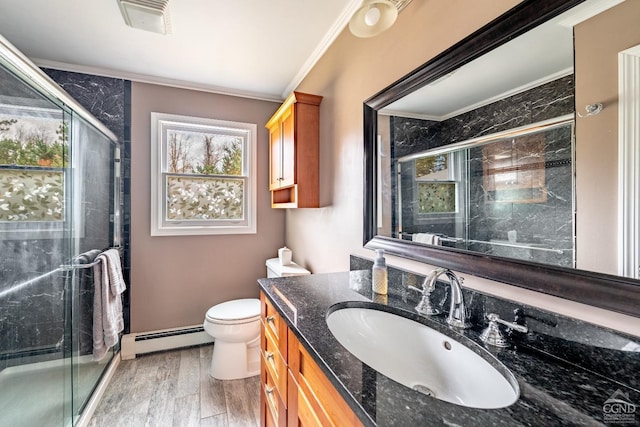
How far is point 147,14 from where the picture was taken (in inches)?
64.5

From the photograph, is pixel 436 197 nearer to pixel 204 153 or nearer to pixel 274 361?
pixel 274 361

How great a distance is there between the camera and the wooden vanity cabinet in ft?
2.27

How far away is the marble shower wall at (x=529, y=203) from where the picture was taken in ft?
2.36

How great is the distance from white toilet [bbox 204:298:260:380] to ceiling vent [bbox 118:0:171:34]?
192 cm

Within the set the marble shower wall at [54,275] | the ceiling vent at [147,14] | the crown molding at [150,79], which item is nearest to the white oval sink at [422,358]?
the marble shower wall at [54,275]

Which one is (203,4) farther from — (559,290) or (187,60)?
(559,290)

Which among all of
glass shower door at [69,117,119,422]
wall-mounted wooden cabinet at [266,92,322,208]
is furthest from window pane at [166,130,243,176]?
wall-mounted wooden cabinet at [266,92,322,208]

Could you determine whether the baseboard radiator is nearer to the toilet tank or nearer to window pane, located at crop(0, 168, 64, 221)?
the toilet tank

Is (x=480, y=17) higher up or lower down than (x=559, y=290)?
→ higher up

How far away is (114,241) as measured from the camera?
2.30m

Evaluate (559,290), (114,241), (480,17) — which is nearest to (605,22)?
(480,17)

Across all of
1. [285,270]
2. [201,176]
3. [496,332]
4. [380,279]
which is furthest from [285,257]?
[496,332]

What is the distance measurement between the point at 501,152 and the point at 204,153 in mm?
2445

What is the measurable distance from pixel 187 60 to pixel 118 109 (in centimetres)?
76
